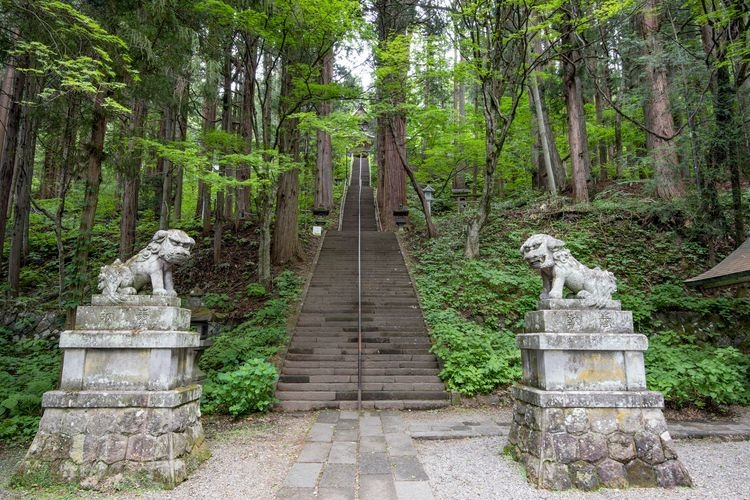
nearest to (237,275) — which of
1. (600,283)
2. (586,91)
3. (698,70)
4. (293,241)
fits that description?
(293,241)

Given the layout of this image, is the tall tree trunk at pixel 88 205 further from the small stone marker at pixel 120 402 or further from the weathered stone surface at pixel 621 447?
the weathered stone surface at pixel 621 447

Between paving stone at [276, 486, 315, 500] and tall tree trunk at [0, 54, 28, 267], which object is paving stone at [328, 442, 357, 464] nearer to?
paving stone at [276, 486, 315, 500]

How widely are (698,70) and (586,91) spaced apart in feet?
25.1

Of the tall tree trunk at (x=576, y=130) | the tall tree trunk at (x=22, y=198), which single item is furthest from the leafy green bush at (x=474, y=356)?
the tall tree trunk at (x=22, y=198)

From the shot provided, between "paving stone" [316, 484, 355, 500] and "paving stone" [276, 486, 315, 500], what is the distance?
85 mm

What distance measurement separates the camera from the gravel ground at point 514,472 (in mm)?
3574

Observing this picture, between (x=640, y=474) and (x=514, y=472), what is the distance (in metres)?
1.08

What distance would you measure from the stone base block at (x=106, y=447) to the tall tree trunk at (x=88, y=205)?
9.84 feet

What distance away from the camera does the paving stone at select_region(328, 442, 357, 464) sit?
14.2ft

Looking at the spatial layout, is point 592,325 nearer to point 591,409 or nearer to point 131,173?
point 591,409

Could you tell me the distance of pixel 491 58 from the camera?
1030 centimetres

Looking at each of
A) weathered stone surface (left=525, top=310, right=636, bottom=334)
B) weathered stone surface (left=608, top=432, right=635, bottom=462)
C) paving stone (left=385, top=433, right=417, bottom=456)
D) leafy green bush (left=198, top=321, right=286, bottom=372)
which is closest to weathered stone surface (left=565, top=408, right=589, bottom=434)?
weathered stone surface (left=608, top=432, right=635, bottom=462)

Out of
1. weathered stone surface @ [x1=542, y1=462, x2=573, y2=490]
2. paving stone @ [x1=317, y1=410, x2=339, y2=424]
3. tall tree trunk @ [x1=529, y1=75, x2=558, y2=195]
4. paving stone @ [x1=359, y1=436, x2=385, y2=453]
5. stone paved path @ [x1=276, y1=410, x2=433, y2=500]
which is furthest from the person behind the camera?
tall tree trunk @ [x1=529, y1=75, x2=558, y2=195]

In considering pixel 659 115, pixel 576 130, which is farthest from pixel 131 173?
pixel 659 115
